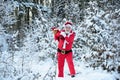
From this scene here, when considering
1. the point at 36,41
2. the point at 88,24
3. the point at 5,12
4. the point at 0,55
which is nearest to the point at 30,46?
the point at 36,41

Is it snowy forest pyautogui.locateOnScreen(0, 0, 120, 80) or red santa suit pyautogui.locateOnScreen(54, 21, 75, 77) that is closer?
snowy forest pyautogui.locateOnScreen(0, 0, 120, 80)

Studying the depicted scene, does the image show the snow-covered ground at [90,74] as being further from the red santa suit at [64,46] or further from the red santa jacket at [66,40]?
the red santa jacket at [66,40]

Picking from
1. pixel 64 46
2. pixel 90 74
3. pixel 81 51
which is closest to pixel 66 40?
pixel 64 46

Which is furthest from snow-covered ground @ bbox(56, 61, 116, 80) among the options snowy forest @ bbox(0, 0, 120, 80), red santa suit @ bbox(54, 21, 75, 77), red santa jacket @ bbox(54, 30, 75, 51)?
Result: red santa jacket @ bbox(54, 30, 75, 51)

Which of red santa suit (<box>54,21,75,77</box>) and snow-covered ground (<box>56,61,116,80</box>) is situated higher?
red santa suit (<box>54,21,75,77</box>)

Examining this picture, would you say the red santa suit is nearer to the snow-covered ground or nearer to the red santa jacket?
the red santa jacket

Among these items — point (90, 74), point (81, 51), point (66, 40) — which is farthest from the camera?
point (81, 51)

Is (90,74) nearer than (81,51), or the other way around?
(90,74)

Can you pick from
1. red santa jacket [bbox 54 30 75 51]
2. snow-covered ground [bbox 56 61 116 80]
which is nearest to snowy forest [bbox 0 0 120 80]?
snow-covered ground [bbox 56 61 116 80]

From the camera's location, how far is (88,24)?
37.1 ft

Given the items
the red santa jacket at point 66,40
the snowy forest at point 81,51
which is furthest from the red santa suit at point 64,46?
the snowy forest at point 81,51

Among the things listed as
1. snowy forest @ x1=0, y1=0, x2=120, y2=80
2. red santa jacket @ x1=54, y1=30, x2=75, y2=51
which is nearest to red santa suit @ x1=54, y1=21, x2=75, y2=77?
red santa jacket @ x1=54, y1=30, x2=75, y2=51

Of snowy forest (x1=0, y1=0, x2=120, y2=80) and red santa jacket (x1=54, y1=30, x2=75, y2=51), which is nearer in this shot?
snowy forest (x1=0, y1=0, x2=120, y2=80)

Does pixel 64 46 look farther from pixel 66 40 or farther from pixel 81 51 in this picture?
pixel 81 51
